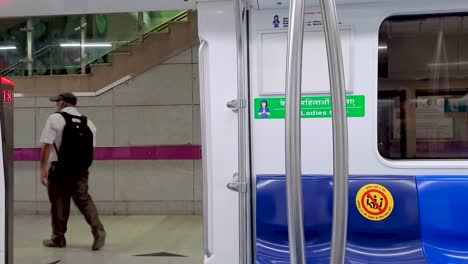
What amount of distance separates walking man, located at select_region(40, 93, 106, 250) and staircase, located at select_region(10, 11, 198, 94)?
7.33 feet

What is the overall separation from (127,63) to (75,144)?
105 inches

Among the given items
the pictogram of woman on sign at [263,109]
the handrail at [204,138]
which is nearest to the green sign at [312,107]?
the pictogram of woman on sign at [263,109]

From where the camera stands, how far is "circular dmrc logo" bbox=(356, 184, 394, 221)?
2330mm

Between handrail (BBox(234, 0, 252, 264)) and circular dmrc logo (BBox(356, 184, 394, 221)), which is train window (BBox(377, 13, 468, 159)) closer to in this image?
circular dmrc logo (BBox(356, 184, 394, 221))

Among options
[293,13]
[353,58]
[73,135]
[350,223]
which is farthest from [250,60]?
[73,135]

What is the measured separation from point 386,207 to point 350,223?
187 mm

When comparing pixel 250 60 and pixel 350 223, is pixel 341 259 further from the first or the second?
pixel 250 60

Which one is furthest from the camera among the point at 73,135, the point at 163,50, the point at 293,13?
the point at 163,50

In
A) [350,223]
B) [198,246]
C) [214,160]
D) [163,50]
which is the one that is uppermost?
[163,50]

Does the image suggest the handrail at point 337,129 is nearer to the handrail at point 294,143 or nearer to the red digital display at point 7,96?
the handrail at point 294,143

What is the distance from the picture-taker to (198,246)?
5488 millimetres

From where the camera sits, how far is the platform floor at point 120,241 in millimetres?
5074

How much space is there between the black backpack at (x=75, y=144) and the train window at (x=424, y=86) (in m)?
3.70

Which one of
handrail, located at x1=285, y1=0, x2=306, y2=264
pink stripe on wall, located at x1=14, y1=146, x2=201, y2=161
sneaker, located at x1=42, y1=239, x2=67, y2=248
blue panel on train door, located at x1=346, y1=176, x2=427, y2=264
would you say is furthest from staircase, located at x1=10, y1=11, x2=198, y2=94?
handrail, located at x1=285, y1=0, x2=306, y2=264
